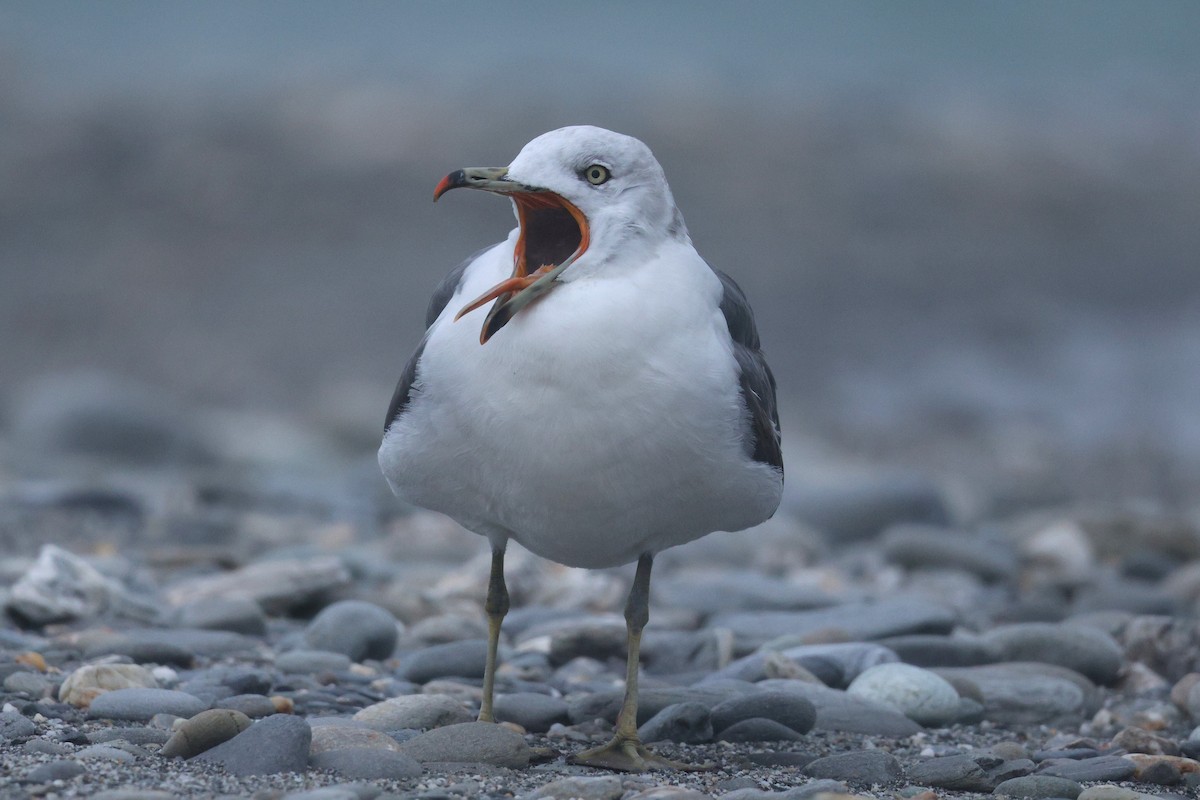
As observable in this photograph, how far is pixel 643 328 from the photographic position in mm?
3945

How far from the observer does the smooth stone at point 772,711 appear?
16.0 feet

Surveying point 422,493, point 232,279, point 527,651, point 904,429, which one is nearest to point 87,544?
point 527,651

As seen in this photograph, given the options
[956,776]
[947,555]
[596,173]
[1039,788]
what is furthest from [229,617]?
[947,555]

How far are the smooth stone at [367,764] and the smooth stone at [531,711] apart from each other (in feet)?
2.94

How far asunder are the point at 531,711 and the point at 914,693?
1.36 metres

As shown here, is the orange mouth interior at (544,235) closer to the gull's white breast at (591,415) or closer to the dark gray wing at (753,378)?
the gull's white breast at (591,415)

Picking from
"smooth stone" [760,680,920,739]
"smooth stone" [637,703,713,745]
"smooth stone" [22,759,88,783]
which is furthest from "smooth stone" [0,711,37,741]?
"smooth stone" [760,680,920,739]

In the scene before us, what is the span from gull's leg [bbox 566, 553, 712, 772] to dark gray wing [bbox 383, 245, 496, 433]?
0.84 meters

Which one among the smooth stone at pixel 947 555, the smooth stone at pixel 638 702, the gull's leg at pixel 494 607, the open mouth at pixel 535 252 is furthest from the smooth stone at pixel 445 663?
the smooth stone at pixel 947 555

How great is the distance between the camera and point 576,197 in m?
4.05

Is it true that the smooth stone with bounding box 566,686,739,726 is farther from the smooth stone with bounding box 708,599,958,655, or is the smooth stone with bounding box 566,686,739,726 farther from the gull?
the smooth stone with bounding box 708,599,958,655

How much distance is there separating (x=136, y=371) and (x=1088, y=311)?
13.3 metres

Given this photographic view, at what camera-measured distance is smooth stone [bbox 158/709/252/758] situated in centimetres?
399

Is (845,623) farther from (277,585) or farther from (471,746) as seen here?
(471,746)
